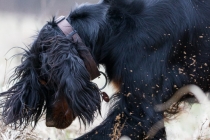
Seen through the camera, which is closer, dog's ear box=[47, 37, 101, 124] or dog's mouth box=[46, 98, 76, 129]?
dog's ear box=[47, 37, 101, 124]

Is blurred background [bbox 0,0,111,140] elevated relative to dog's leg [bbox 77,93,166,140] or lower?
lower

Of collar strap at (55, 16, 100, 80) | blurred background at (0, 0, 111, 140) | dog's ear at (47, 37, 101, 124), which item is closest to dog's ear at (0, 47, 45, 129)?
dog's ear at (47, 37, 101, 124)

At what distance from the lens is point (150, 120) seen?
402cm

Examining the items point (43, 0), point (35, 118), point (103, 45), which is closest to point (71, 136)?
point (35, 118)

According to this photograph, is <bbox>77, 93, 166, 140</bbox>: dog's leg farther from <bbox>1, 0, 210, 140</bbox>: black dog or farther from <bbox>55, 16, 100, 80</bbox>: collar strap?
<bbox>55, 16, 100, 80</bbox>: collar strap

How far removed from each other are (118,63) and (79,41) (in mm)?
325

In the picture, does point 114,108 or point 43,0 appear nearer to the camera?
point 114,108

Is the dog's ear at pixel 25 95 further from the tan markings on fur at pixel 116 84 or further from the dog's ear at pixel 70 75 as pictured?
the tan markings on fur at pixel 116 84

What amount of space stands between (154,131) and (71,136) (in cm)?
133

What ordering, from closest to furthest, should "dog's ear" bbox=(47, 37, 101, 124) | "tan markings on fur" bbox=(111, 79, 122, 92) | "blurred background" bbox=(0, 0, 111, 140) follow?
"dog's ear" bbox=(47, 37, 101, 124), "tan markings on fur" bbox=(111, 79, 122, 92), "blurred background" bbox=(0, 0, 111, 140)

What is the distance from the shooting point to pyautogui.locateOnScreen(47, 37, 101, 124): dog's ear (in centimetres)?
396

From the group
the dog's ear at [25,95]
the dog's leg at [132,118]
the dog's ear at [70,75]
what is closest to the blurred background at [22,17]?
the dog's ear at [25,95]

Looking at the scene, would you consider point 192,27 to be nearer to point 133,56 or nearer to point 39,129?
point 133,56

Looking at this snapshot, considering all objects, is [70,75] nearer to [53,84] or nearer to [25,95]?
[53,84]
